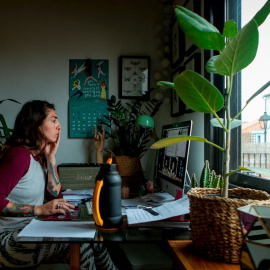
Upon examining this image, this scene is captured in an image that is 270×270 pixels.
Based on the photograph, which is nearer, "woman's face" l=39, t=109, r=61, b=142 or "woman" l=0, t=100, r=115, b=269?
"woman" l=0, t=100, r=115, b=269

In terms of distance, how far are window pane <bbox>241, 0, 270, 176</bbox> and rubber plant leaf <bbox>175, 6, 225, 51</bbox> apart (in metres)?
0.59

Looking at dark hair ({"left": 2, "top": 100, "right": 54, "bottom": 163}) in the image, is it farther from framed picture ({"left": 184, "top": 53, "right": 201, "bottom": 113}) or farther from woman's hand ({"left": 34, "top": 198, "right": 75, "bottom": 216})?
framed picture ({"left": 184, "top": 53, "right": 201, "bottom": 113})

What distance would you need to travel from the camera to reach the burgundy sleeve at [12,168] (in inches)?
53.4

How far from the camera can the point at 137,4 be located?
282 cm

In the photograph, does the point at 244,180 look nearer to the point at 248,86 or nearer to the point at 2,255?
the point at 248,86

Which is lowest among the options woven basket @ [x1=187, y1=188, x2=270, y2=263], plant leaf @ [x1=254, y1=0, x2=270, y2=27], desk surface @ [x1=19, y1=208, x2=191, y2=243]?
desk surface @ [x1=19, y1=208, x2=191, y2=243]

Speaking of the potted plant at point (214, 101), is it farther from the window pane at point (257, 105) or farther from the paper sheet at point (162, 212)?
the window pane at point (257, 105)

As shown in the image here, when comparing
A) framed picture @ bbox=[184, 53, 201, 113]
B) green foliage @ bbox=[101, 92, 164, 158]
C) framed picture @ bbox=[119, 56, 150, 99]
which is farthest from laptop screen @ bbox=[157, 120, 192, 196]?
framed picture @ bbox=[119, 56, 150, 99]

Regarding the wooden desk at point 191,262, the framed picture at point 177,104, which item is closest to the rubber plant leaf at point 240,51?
the wooden desk at point 191,262

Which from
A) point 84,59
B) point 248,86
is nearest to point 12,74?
point 84,59

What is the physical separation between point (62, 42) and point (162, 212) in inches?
85.7

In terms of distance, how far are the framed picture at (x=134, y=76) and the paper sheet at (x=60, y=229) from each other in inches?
70.5

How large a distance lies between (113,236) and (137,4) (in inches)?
96.1

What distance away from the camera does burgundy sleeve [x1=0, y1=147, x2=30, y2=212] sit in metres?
1.36
